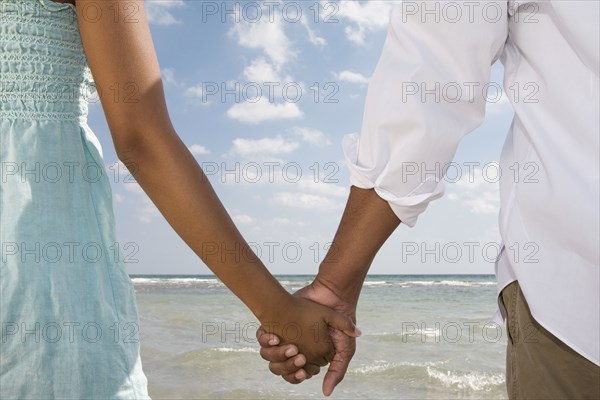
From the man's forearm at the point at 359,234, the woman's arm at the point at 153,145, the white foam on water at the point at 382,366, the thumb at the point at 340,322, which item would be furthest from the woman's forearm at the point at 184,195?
the white foam on water at the point at 382,366

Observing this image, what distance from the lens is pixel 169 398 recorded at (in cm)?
481

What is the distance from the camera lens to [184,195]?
5.30ft

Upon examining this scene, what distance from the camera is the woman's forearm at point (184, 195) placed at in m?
1.58

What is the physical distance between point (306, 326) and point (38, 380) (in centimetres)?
121

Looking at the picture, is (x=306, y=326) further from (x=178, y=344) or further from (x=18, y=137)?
(x=178, y=344)

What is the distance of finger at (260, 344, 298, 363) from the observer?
239cm

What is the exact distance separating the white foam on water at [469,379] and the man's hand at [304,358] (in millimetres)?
3171

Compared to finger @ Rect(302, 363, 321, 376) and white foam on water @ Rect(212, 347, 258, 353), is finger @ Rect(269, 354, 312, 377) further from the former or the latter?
white foam on water @ Rect(212, 347, 258, 353)

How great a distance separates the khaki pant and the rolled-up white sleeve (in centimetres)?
41

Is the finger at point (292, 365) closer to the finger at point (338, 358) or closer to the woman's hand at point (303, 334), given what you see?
the woman's hand at point (303, 334)

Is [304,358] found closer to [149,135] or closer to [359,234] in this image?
[359,234]

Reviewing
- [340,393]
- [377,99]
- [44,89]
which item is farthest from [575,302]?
[340,393]

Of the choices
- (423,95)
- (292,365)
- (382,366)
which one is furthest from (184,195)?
(382,366)

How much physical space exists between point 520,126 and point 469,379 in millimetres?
4416
